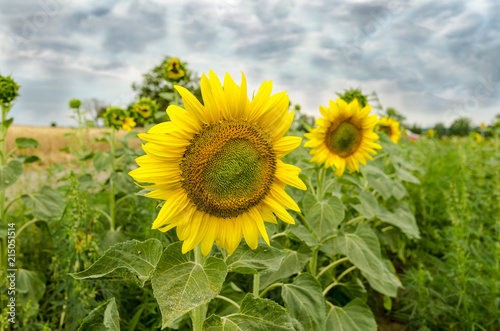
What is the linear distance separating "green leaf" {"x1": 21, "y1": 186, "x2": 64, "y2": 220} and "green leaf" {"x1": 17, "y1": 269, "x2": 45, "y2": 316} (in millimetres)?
405

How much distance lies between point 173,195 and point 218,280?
1.00 feet

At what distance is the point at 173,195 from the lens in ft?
3.92

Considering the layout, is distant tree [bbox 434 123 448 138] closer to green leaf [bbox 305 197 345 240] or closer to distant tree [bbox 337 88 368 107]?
distant tree [bbox 337 88 368 107]

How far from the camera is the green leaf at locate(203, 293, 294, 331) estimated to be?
3.98ft

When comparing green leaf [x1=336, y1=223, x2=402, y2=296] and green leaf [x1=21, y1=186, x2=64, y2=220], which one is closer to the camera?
green leaf [x1=336, y1=223, x2=402, y2=296]

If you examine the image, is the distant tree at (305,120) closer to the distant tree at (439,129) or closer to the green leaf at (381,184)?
the green leaf at (381,184)

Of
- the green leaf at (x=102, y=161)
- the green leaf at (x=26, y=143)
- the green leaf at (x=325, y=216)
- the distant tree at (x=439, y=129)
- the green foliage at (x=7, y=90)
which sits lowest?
the green leaf at (x=325, y=216)

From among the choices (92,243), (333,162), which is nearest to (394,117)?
(333,162)

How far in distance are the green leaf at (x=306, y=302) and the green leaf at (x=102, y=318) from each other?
753 millimetres

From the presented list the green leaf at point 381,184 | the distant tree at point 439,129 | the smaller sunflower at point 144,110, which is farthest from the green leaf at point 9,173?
the distant tree at point 439,129

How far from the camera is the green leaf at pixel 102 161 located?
129 inches

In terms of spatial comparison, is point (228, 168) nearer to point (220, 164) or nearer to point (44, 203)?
point (220, 164)

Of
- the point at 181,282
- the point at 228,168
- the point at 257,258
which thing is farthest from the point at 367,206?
the point at 181,282

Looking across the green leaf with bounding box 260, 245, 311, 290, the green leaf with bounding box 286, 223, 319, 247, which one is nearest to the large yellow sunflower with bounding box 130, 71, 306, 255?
the green leaf with bounding box 286, 223, 319, 247
